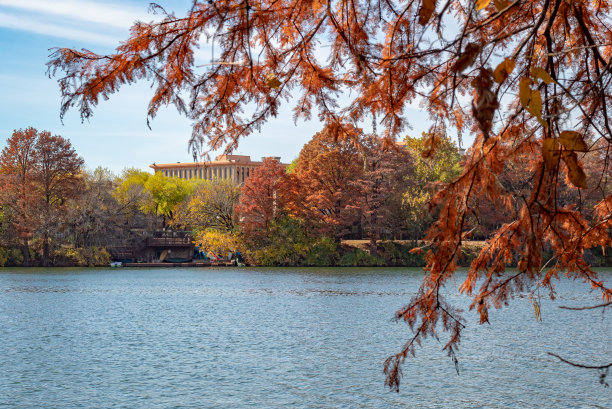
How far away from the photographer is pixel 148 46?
4.45 meters

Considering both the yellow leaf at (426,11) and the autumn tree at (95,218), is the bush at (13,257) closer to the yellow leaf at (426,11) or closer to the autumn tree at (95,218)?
the autumn tree at (95,218)

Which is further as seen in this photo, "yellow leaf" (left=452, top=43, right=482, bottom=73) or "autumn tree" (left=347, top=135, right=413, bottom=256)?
"autumn tree" (left=347, top=135, right=413, bottom=256)

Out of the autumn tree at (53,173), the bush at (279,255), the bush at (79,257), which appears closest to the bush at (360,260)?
the bush at (279,255)

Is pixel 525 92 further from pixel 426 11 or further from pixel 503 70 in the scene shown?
pixel 426 11

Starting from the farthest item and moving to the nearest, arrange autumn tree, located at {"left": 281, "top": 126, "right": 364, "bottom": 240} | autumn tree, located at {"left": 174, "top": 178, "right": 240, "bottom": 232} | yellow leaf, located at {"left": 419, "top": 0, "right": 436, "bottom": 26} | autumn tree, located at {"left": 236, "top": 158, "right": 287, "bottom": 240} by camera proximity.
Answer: autumn tree, located at {"left": 174, "top": 178, "right": 240, "bottom": 232}, autumn tree, located at {"left": 236, "top": 158, "right": 287, "bottom": 240}, autumn tree, located at {"left": 281, "top": 126, "right": 364, "bottom": 240}, yellow leaf, located at {"left": 419, "top": 0, "right": 436, "bottom": 26}

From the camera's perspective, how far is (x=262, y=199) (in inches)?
2094

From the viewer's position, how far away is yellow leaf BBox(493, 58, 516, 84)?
2.45m

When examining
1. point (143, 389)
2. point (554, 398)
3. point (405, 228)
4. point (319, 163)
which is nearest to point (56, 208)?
point (319, 163)

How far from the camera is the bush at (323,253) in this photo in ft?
173

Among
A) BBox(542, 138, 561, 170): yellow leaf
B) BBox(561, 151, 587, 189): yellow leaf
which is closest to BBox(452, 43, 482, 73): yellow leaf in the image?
BBox(542, 138, 561, 170): yellow leaf

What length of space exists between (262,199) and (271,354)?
121 feet

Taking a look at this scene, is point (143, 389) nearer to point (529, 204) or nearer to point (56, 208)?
point (529, 204)

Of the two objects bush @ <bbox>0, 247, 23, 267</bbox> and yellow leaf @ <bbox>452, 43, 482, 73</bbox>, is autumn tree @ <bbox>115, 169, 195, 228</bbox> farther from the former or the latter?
yellow leaf @ <bbox>452, 43, 482, 73</bbox>

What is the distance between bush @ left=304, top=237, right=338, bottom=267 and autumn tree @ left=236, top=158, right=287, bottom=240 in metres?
3.97
